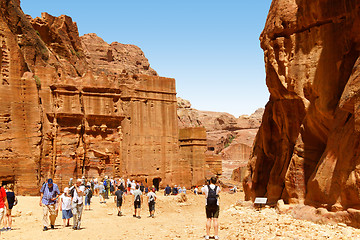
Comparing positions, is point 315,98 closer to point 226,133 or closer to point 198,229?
point 198,229

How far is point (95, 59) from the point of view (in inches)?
2373

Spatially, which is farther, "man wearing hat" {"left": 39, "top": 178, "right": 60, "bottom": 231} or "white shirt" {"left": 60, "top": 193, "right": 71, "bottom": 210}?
"white shirt" {"left": 60, "top": 193, "right": 71, "bottom": 210}

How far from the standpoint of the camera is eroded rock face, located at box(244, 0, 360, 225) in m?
10.1

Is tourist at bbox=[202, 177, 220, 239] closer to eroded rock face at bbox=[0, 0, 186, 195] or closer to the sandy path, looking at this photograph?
the sandy path

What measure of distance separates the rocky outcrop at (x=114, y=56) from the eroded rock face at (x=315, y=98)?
4351 cm

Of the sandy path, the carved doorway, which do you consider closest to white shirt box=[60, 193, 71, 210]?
the sandy path

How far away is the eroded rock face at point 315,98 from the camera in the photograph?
1005cm

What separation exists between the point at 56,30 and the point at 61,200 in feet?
94.5

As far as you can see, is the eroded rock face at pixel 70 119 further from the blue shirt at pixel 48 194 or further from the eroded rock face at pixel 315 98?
the eroded rock face at pixel 315 98

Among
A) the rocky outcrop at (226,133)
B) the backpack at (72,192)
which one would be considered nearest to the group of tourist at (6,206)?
the backpack at (72,192)

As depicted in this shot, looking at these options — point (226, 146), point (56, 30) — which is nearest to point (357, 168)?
point (56, 30)

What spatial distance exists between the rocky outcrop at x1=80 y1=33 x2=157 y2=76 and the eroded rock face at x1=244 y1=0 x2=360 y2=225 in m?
43.5

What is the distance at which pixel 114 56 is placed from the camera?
64375 mm

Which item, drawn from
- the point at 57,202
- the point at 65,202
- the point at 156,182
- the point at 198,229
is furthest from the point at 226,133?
the point at 198,229
